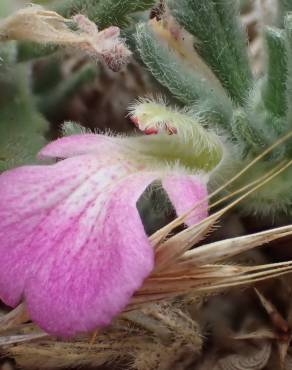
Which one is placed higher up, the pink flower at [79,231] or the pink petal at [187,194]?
the pink petal at [187,194]

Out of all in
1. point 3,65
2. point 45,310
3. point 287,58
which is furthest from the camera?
point 3,65

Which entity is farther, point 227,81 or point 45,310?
point 227,81

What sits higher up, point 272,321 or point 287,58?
point 287,58

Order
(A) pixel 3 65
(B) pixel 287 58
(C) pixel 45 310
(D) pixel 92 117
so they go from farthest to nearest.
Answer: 1. (D) pixel 92 117
2. (A) pixel 3 65
3. (B) pixel 287 58
4. (C) pixel 45 310

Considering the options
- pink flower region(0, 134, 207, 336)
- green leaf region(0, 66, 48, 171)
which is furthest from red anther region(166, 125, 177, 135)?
green leaf region(0, 66, 48, 171)

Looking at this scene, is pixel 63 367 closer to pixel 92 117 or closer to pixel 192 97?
pixel 192 97

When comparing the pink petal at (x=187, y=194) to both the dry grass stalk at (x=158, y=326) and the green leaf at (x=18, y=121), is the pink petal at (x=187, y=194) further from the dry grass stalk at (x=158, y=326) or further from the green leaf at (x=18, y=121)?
the green leaf at (x=18, y=121)

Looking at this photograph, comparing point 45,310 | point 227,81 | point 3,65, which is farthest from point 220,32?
point 45,310

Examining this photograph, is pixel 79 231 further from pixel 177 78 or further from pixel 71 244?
pixel 177 78

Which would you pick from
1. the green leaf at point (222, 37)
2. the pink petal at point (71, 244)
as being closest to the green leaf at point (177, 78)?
the green leaf at point (222, 37)
